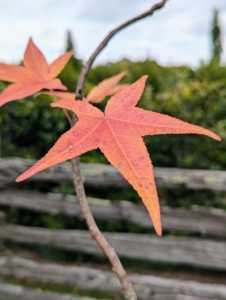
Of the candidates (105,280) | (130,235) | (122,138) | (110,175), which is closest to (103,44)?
(122,138)

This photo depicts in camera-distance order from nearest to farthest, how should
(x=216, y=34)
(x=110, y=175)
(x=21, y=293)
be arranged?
(x=110, y=175), (x=21, y=293), (x=216, y=34)

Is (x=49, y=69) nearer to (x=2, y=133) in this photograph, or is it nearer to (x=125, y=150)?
(x=125, y=150)

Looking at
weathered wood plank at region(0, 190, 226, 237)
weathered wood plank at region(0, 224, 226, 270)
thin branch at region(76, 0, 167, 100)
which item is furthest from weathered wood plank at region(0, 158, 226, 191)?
thin branch at region(76, 0, 167, 100)

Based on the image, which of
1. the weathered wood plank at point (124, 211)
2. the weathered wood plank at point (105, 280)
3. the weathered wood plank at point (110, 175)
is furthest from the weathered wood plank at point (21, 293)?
the weathered wood plank at point (110, 175)

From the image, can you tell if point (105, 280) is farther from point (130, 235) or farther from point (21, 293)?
point (21, 293)

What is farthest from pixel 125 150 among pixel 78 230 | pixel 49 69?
pixel 78 230

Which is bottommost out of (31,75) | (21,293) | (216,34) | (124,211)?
(21,293)
